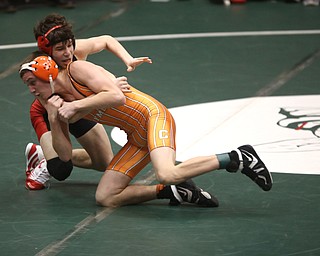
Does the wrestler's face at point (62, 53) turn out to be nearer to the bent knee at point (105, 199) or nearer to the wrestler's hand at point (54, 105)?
the wrestler's hand at point (54, 105)

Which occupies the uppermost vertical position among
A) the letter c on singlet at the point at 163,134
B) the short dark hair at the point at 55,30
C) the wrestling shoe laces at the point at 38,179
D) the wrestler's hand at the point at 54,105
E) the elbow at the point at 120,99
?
the short dark hair at the point at 55,30

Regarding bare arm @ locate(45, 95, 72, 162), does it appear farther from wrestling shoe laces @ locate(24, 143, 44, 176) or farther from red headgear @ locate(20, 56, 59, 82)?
wrestling shoe laces @ locate(24, 143, 44, 176)

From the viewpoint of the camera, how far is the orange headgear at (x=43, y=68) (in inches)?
218

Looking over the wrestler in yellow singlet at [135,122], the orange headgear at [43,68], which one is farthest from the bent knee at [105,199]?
the orange headgear at [43,68]

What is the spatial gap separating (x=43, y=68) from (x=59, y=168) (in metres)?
0.75

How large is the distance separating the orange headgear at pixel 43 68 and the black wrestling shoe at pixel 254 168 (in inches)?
47.9

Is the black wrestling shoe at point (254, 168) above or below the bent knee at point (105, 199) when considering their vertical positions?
above

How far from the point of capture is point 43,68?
5.55 m

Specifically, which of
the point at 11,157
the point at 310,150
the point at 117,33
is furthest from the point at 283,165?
the point at 117,33

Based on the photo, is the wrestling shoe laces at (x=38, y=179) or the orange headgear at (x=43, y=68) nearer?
the orange headgear at (x=43, y=68)

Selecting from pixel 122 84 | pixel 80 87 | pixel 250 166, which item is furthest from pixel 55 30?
pixel 250 166

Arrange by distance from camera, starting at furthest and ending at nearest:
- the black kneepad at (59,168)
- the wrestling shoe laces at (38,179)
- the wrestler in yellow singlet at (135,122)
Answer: the wrestling shoe laces at (38,179)
the black kneepad at (59,168)
the wrestler in yellow singlet at (135,122)

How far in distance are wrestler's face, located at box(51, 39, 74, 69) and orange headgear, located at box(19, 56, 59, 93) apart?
0.13m

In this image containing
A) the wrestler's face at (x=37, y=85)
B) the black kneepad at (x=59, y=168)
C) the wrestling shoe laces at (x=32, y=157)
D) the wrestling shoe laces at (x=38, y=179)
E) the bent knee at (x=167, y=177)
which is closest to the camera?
the bent knee at (x=167, y=177)
